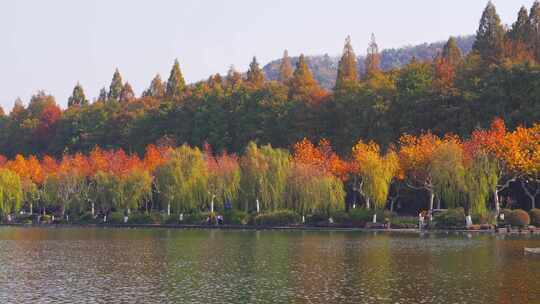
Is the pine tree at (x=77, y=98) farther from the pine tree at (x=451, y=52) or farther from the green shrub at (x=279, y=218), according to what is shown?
the green shrub at (x=279, y=218)

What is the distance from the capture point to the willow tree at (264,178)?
7406cm

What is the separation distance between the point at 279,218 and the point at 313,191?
4.39 m

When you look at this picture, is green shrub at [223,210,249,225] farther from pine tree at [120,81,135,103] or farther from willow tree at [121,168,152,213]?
pine tree at [120,81,135,103]

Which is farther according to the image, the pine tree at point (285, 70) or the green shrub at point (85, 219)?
the pine tree at point (285, 70)

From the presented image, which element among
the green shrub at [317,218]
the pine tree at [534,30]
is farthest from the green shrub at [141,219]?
the pine tree at [534,30]

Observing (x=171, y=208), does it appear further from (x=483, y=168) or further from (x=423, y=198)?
(x=483, y=168)

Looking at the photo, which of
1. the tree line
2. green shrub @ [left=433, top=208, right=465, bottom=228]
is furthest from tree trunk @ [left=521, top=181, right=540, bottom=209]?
green shrub @ [left=433, top=208, right=465, bottom=228]

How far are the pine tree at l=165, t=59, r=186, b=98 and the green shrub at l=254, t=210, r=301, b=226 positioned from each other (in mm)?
75172

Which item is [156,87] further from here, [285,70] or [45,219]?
[45,219]

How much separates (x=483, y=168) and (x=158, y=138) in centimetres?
6798

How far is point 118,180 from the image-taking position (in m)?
85.1

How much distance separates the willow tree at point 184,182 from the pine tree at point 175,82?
2561 inches

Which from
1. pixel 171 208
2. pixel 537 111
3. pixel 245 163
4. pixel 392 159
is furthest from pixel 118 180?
pixel 537 111

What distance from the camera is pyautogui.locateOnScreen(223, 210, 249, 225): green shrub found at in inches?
2918
